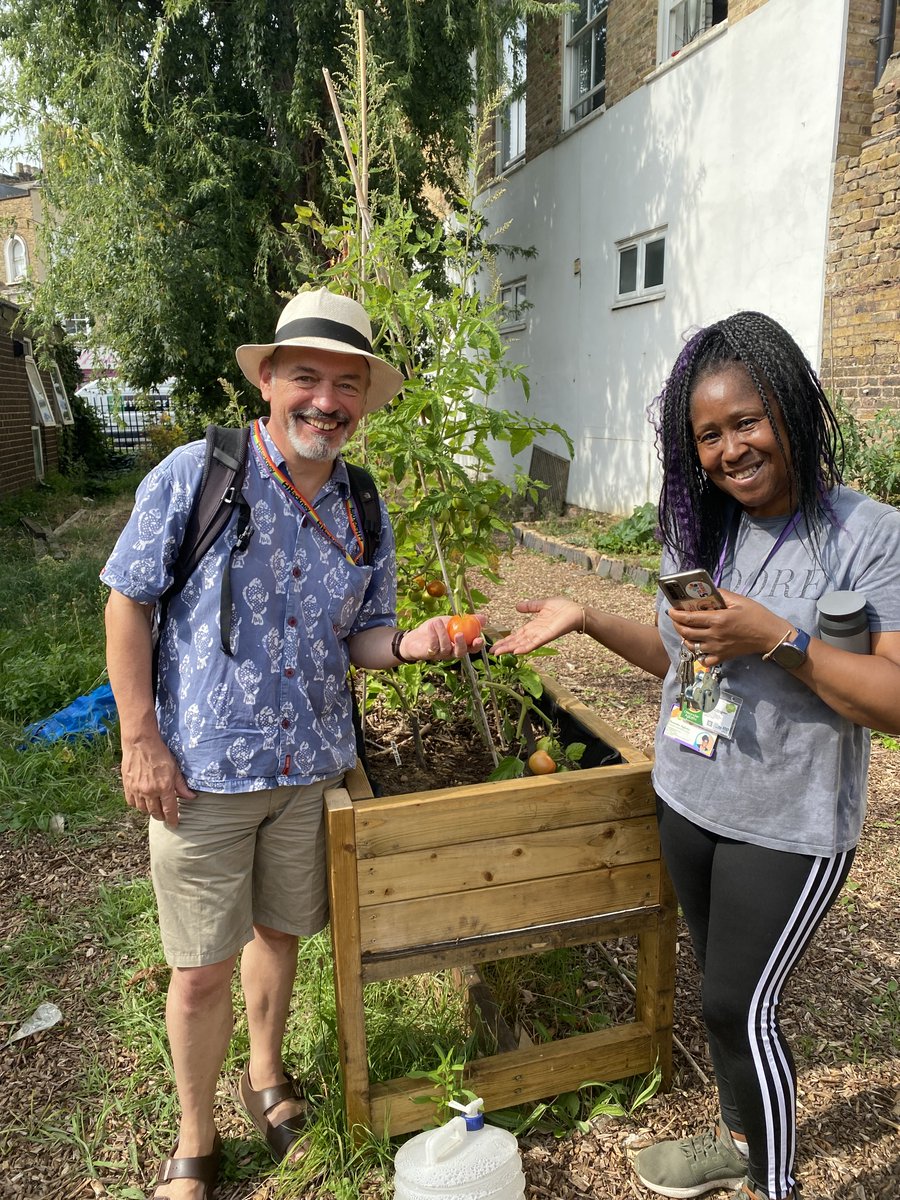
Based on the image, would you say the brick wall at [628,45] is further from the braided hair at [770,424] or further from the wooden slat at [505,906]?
the wooden slat at [505,906]

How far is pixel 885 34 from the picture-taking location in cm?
627

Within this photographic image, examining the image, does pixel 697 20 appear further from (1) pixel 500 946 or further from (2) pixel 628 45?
(1) pixel 500 946

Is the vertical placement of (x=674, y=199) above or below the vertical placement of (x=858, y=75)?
below

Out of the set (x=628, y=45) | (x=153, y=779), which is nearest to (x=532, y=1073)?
(x=153, y=779)

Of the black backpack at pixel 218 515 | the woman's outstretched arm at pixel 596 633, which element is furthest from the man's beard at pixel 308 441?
the woman's outstretched arm at pixel 596 633

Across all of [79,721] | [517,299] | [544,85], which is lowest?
[79,721]

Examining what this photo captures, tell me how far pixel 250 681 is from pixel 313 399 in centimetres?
67

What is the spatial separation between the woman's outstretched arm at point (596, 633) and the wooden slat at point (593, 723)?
34 centimetres

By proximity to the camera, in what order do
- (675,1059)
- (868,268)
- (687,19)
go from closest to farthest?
(675,1059) → (868,268) → (687,19)

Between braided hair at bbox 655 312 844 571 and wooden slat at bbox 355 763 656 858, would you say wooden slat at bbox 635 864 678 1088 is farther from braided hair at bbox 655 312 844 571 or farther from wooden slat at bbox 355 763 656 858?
braided hair at bbox 655 312 844 571

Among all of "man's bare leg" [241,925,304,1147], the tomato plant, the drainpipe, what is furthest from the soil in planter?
the drainpipe

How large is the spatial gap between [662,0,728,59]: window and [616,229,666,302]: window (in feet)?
6.03

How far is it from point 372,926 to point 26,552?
8.67m

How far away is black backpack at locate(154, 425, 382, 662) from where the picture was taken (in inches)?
71.9
